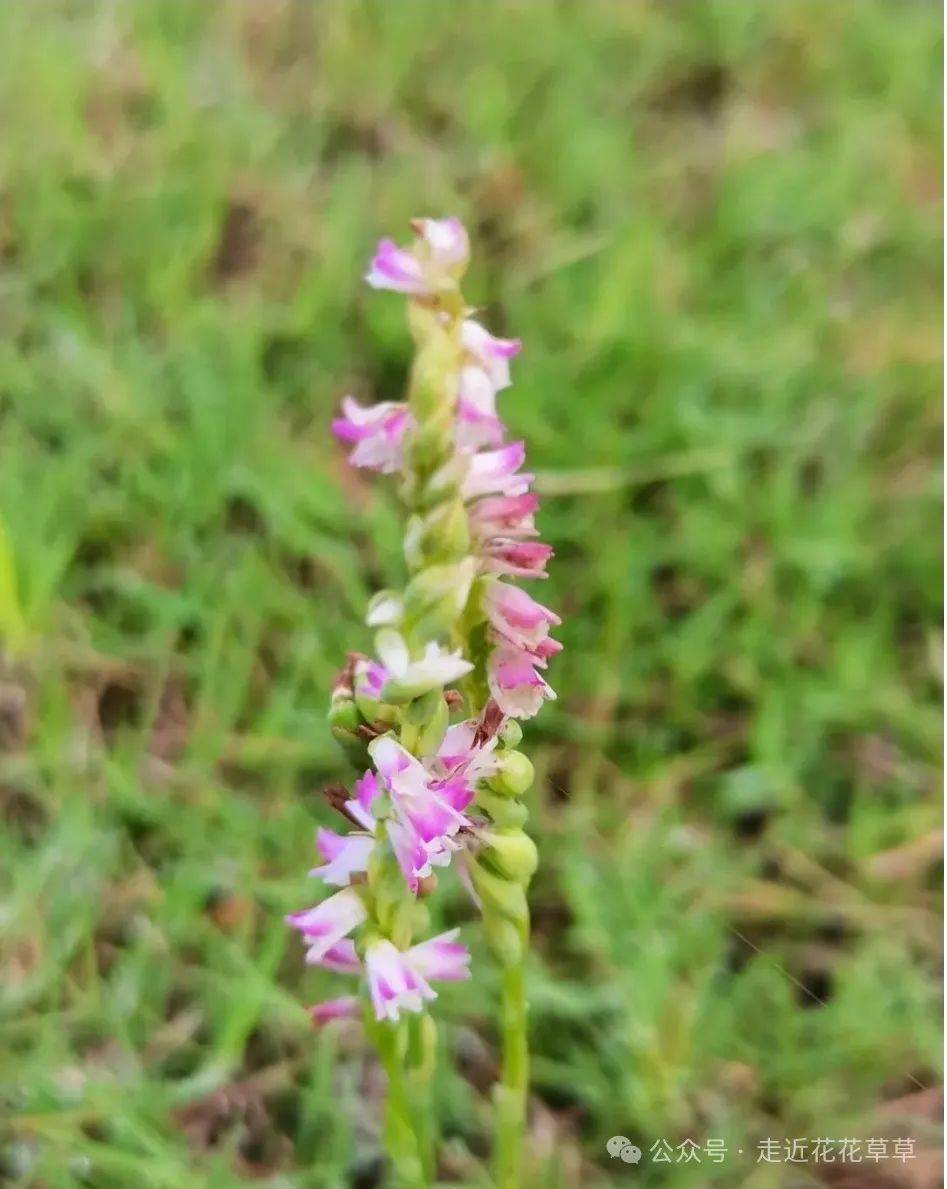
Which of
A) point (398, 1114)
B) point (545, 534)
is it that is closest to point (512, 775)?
point (398, 1114)

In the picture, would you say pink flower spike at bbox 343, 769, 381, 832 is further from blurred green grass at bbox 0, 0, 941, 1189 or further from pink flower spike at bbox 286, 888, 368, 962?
blurred green grass at bbox 0, 0, 941, 1189

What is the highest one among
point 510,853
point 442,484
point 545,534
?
point 545,534

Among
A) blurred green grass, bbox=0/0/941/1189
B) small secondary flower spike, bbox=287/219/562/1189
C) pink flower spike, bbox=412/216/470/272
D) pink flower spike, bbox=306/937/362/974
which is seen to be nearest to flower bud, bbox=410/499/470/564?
small secondary flower spike, bbox=287/219/562/1189

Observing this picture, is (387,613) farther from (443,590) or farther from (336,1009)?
(336,1009)

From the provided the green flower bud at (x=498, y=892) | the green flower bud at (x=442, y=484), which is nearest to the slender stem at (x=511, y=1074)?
the green flower bud at (x=498, y=892)

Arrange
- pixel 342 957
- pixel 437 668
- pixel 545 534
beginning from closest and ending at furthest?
pixel 437 668, pixel 342 957, pixel 545 534
